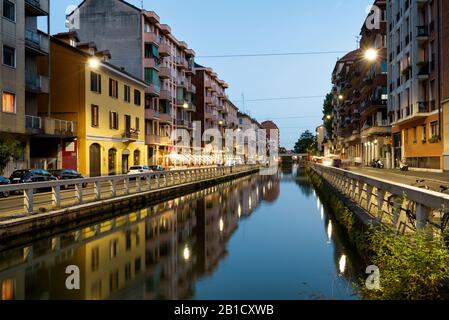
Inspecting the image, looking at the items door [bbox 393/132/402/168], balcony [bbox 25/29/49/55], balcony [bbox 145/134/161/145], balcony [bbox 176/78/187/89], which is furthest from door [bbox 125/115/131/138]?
door [bbox 393/132/402/168]

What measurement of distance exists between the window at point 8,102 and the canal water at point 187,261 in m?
15.2

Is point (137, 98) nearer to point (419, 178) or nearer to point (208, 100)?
point (419, 178)

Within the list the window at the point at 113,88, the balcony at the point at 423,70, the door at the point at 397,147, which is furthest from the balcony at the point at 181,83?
the balcony at the point at 423,70

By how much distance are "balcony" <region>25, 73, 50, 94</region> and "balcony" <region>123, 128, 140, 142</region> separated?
37.4 ft

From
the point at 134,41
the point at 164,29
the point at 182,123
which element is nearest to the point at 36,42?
the point at 134,41

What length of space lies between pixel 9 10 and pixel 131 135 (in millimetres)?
17986

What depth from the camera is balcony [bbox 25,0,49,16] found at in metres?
33.1

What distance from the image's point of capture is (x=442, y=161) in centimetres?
3712

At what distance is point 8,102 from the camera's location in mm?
30781

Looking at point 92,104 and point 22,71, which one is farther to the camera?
point 92,104

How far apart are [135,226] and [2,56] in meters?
18.9

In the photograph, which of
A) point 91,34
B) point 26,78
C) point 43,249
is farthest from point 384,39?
point 43,249

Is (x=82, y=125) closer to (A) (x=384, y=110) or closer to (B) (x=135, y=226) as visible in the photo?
(B) (x=135, y=226)

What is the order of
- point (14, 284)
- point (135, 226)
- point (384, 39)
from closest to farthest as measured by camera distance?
1. point (14, 284)
2. point (135, 226)
3. point (384, 39)
